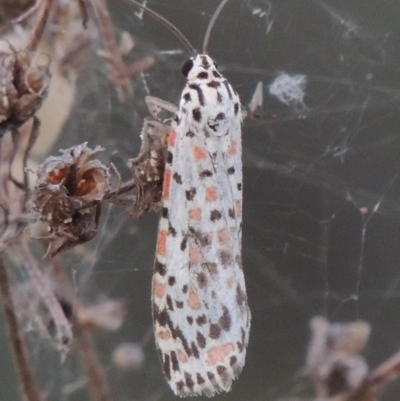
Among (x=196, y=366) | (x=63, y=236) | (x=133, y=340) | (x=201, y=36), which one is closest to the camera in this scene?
(x=63, y=236)

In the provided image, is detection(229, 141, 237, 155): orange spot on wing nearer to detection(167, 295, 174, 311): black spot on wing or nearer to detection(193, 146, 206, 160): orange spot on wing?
detection(193, 146, 206, 160): orange spot on wing

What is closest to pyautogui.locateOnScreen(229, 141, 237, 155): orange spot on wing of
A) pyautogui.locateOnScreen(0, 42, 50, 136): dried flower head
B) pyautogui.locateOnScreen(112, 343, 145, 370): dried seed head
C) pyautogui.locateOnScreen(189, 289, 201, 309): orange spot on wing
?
pyautogui.locateOnScreen(189, 289, 201, 309): orange spot on wing

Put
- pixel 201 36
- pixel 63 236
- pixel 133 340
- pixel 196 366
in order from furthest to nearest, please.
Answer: pixel 133 340
pixel 201 36
pixel 196 366
pixel 63 236

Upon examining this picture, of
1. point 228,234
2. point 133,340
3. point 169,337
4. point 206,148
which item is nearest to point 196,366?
point 169,337

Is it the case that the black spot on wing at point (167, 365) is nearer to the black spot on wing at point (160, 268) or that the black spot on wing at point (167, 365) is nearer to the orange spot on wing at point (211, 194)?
the black spot on wing at point (160, 268)

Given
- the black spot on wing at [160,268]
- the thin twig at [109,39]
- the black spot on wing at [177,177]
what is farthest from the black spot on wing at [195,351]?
the thin twig at [109,39]

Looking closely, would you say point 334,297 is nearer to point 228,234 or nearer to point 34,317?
point 228,234

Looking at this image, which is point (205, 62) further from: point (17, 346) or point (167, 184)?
point (17, 346)
